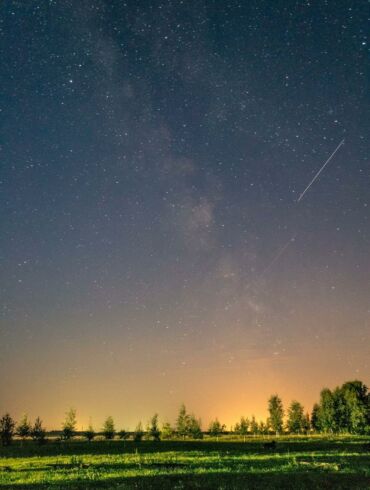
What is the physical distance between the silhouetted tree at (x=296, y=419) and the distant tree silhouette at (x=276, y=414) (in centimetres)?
575

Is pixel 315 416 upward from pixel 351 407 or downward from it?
downward

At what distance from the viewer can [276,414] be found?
431 feet

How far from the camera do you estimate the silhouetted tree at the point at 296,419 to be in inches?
5261

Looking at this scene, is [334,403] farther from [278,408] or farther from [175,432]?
[175,432]

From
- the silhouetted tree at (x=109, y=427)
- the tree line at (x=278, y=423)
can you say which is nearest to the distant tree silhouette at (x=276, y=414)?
the tree line at (x=278, y=423)

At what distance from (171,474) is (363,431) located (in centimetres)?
9955

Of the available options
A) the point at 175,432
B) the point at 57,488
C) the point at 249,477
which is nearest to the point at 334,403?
the point at 175,432

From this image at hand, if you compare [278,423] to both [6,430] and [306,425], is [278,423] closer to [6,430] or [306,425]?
[306,425]

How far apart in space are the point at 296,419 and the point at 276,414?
8.99m

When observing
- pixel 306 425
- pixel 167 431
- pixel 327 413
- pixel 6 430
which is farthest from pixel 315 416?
pixel 6 430

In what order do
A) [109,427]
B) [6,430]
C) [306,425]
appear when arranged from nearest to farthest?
[6,430] < [109,427] < [306,425]

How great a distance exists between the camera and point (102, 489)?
64.0 ft

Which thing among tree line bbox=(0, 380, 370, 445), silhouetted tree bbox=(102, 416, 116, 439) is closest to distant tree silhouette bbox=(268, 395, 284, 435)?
tree line bbox=(0, 380, 370, 445)

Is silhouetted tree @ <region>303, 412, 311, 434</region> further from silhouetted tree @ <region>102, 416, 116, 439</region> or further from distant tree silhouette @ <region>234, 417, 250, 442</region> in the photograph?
silhouetted tree @ <region>102, 416, 116, 439</region>
